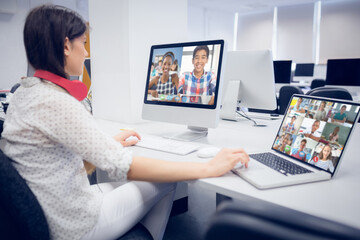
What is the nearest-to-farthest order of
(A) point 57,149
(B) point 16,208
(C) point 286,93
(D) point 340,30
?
(B) point 16,208 < (A) point 57,149 < (C) point 286,93 < (D) point 340,30

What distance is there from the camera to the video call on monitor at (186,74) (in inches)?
53.3

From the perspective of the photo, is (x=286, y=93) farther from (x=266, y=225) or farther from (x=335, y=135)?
(x=266, y=225)

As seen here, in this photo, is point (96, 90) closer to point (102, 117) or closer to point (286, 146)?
point (102, 117)

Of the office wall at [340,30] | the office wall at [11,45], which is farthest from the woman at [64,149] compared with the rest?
the office wall at [340,30]

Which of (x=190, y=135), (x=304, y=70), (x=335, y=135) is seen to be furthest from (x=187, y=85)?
(x=304, y=70)

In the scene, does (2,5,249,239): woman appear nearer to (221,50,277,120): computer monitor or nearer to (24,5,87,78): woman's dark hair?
(24,5,87,78): woman's dark hair

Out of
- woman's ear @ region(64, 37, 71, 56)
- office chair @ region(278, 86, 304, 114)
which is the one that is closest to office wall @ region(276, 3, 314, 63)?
office chair @ region(278, 86, 304, 114)

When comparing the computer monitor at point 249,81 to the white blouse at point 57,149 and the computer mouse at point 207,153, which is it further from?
the white blouse at point 57,149

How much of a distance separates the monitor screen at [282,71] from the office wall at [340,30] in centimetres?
318

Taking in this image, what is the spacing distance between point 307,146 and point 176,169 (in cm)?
50

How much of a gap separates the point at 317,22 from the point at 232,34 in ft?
8.20

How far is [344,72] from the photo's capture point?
13.6 feet

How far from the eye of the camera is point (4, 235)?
761mm

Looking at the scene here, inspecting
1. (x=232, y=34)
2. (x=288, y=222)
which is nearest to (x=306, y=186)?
(x=288, y=222)
